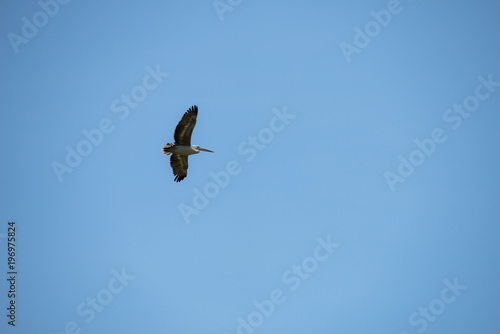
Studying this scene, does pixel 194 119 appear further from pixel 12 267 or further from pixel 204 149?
pixel 12 267

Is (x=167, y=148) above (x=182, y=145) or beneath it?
above

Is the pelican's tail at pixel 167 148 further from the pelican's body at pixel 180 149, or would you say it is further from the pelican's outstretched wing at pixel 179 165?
the pelican's outstretched wing at pixel 179 165

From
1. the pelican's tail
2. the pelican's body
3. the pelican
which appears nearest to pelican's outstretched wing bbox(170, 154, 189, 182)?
the pelican

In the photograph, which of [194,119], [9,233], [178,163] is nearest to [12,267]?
[9,233]

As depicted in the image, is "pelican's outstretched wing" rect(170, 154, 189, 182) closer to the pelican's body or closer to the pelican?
the pelican

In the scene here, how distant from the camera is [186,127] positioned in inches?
1391

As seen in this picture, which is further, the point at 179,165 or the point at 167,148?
the point at 179,165

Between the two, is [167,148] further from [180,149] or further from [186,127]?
[186,127]

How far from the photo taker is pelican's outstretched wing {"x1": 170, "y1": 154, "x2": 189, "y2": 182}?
37.5 m

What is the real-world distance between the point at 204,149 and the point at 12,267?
1318 cm

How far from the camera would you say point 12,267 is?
3869 cm

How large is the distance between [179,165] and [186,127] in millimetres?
3100

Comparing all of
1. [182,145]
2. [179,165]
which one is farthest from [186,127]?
[179,165]

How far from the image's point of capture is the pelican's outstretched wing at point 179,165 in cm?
3747
